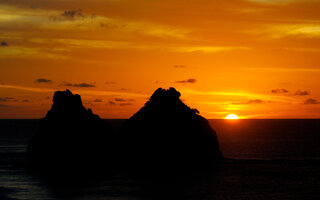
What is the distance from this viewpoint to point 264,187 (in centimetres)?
9481

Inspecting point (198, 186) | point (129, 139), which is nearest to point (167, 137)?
point (129, 139)

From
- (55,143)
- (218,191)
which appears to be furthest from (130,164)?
(218,191)

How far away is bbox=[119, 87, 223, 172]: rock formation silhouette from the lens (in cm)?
12562

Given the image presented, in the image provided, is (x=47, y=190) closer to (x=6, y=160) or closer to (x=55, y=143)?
(x=55, y=143)

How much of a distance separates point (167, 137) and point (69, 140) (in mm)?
21064

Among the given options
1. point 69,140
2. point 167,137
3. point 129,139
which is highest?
point 167,137

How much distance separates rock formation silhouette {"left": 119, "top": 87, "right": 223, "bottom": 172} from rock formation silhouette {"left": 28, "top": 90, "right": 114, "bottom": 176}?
5072 millimetres

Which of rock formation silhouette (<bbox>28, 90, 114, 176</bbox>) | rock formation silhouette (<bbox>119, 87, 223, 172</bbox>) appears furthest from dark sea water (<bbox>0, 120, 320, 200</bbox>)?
rock formation silhouette (<bbox>119, 87, 223, 172</bbox>)

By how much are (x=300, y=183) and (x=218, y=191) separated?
1742 cm

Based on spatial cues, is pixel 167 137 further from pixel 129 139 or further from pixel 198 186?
pixel 198 186

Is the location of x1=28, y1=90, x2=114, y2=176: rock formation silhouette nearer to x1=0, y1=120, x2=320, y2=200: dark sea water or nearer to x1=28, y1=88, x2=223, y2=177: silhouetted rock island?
x1=28, y1=88, x2=223, y2=177: silhouetted rock island

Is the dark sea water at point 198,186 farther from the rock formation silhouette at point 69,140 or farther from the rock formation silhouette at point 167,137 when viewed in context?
the rock formation silhouette at point 167,137

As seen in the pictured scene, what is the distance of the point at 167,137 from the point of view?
12662 centimetres

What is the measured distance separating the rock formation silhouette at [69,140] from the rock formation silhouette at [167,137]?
5.07 metres
